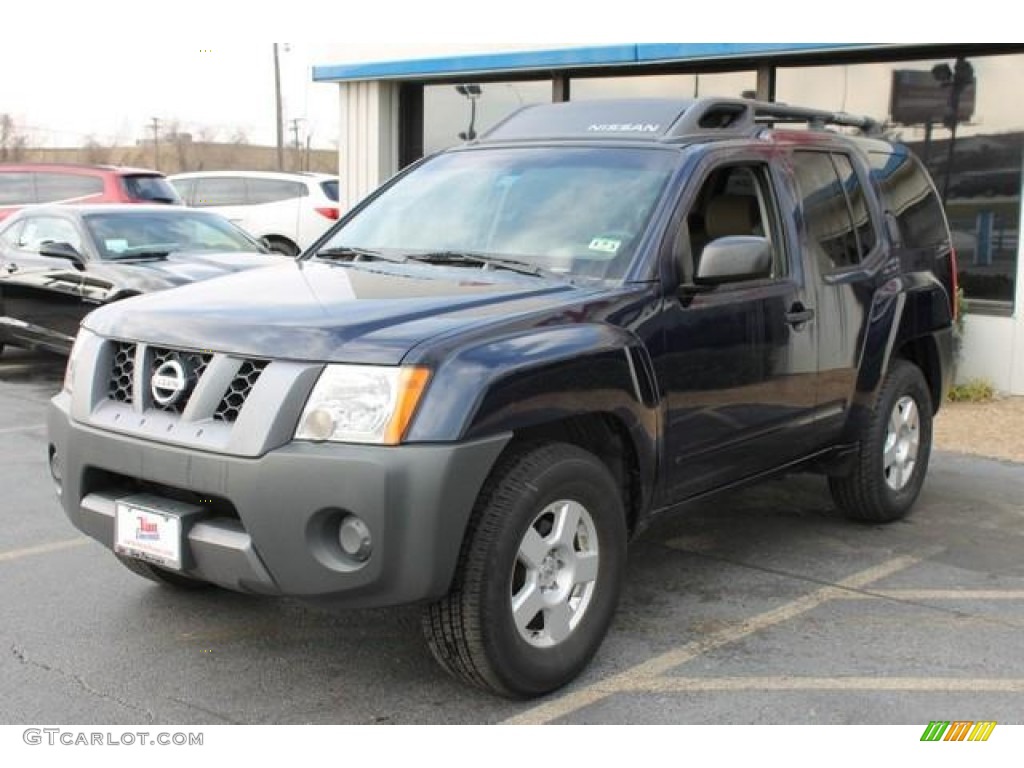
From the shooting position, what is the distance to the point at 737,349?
15.2 feet

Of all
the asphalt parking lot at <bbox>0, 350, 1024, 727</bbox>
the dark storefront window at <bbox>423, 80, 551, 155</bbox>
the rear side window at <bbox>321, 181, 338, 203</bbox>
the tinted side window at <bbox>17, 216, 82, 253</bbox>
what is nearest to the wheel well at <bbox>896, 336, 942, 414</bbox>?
the asphalt parking lot at <bbox>0, 350, 1024, 727</bbox>

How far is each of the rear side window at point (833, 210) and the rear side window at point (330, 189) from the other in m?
13.3

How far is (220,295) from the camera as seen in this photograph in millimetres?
4062

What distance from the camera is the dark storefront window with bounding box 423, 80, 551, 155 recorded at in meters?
13.2

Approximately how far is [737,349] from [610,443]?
796 millimetres

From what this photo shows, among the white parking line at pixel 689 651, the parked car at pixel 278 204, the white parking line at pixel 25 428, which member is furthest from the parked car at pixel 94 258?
the parked car at pixel 278 204

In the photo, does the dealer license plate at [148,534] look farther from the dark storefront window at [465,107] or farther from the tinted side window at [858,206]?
the dark storefront window at [465,107]

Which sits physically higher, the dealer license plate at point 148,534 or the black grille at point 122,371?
the black grille at point 122,371

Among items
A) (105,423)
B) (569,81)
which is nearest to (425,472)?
(105,423)

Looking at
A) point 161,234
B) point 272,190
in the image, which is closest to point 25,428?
point 161,234

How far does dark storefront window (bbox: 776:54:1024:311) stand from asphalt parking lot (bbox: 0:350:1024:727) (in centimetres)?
444

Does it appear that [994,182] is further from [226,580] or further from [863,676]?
[226,580]

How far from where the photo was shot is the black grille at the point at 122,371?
3.93 m

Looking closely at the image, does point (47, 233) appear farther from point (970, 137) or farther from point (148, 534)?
point (970, 137)
